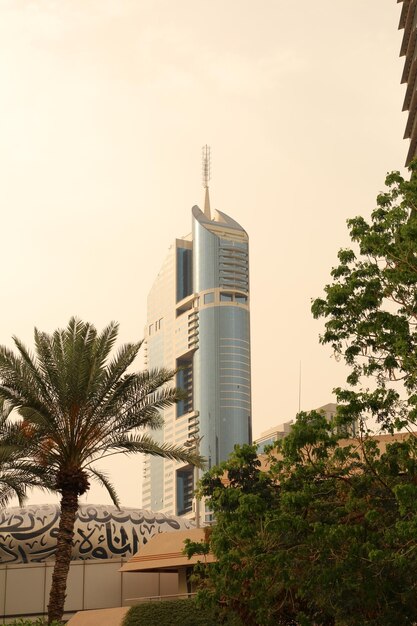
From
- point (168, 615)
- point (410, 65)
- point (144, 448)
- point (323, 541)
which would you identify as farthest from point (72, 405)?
point (410, 65)

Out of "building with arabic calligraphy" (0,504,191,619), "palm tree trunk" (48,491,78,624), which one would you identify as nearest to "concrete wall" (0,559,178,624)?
"building with arabic calligraphy" (0,504,191,619)

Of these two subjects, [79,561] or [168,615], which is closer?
[168,615]

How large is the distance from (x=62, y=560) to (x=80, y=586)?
15483mm

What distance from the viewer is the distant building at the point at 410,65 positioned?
52.3 metres

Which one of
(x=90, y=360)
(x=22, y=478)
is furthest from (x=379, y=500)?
(x=22, y=478)

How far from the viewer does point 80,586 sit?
4681 cm

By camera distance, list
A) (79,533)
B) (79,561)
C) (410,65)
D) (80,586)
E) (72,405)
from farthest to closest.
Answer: (410,65) < (79,533) < (79,561) < (80,586) < (72,405)

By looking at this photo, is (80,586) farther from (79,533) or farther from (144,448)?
(144,448)

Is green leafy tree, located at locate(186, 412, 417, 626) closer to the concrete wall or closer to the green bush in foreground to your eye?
the green bush in foreground

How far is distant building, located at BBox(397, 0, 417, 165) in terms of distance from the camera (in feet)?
172

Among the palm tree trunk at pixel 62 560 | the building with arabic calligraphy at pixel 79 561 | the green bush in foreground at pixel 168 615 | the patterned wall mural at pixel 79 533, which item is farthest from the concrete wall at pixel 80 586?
the palm tree trunk at pixel 62 560

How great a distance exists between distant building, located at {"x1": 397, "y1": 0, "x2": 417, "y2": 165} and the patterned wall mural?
80.4ft

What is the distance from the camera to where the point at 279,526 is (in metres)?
21.1

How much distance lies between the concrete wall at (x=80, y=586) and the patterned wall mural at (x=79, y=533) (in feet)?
3.18
